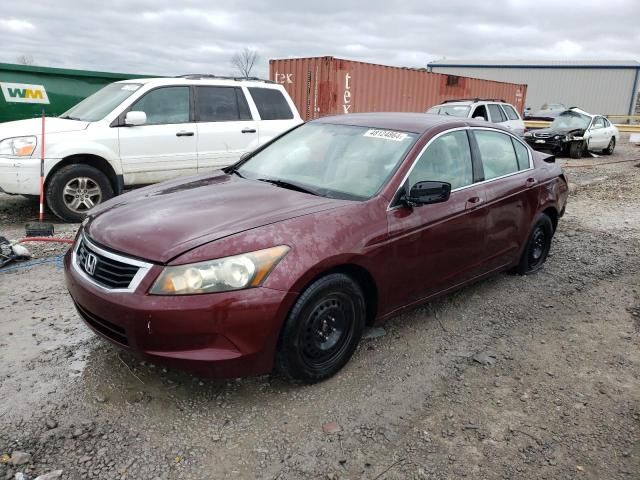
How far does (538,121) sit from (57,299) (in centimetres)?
1898

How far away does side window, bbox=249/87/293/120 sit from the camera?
25.6 feet

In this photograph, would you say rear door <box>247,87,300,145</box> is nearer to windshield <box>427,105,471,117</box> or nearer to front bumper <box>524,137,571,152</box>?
windshield <box>427,105,471,117</box>

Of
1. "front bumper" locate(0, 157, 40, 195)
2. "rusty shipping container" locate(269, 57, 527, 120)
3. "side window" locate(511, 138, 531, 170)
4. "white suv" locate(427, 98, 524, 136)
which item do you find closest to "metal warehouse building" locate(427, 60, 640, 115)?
"rusty shipping container" locate(269, 57, 527, 120)

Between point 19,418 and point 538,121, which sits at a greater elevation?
point 538,121

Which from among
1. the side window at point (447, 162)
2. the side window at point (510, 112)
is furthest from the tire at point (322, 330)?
the side window at point (510, 112)

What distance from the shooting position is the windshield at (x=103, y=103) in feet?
21.9

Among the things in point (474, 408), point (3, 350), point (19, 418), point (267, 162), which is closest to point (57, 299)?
point (3, 350)

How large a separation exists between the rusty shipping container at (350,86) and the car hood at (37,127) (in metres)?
8.57

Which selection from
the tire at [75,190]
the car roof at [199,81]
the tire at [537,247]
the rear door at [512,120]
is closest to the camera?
the tire at [537,247]

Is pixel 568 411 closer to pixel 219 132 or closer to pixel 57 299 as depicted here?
pixel 57 299

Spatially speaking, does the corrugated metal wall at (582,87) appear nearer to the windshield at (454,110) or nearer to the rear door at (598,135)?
the rear door at (598,135)

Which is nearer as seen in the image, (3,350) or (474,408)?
(474,408)

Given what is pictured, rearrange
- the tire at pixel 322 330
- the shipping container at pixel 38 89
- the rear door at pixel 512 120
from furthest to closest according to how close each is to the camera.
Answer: the rear door at pixel 512 120 → the shipping container at pixel 38 89 → the tire at pixel 322 330

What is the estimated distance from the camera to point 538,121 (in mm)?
19438
